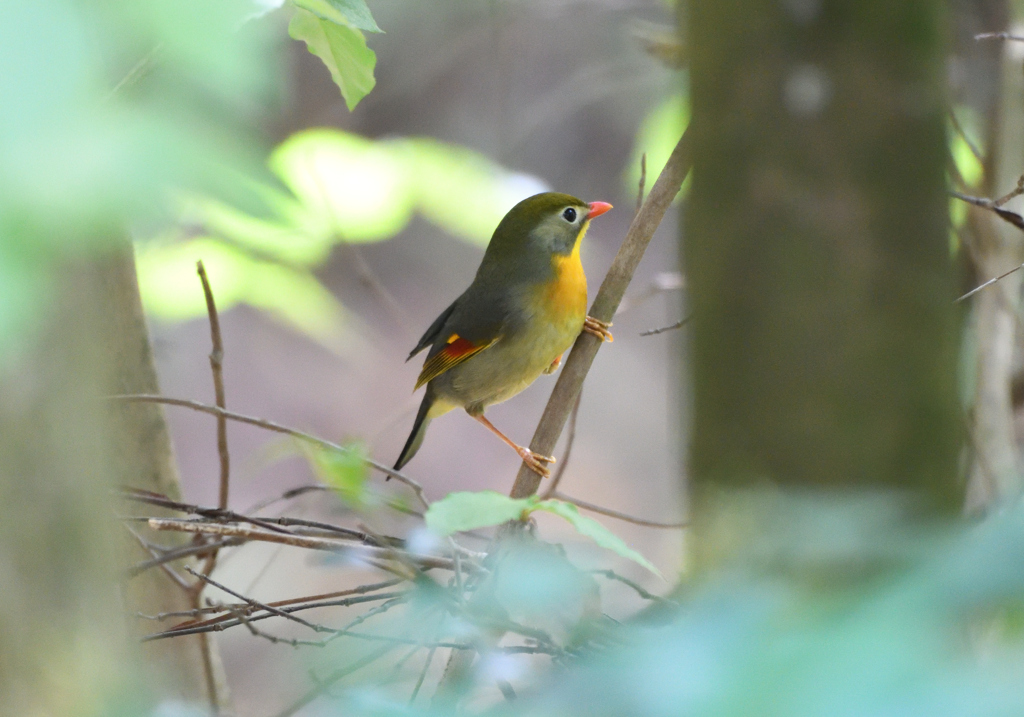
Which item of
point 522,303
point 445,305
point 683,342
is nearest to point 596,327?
point 683,342

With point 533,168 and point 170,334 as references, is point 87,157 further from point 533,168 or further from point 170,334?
point 533,168

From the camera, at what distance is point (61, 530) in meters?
0.77

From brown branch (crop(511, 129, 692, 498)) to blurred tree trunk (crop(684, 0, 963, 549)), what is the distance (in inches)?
16.9

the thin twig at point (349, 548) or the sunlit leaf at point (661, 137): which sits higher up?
the sunlit leaf at point (661, 137)

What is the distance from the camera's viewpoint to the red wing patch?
342 centimetres

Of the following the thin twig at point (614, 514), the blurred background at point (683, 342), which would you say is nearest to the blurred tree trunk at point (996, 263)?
the blurred background at point (683, 342)

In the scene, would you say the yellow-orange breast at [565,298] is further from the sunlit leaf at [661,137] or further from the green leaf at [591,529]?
the green leaf at [591,529]

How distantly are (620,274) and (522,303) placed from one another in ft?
3.58

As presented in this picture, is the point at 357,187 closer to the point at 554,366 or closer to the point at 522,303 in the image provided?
the point at 522,303

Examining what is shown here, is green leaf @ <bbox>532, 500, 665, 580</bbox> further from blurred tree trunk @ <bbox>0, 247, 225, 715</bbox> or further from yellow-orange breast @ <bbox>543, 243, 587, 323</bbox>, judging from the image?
yellow-orange breast @ <bbox>543, 243, 587, 323</bbox>

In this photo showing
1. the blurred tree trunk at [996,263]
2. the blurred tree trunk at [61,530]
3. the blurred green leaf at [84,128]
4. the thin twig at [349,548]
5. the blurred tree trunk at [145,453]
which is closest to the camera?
the blurred green leaf at [84,128]

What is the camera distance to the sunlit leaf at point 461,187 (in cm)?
316

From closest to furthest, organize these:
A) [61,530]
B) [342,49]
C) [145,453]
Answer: [61,530] → [342,49] → [145,453]

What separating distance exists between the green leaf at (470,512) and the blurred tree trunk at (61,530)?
30 cm
